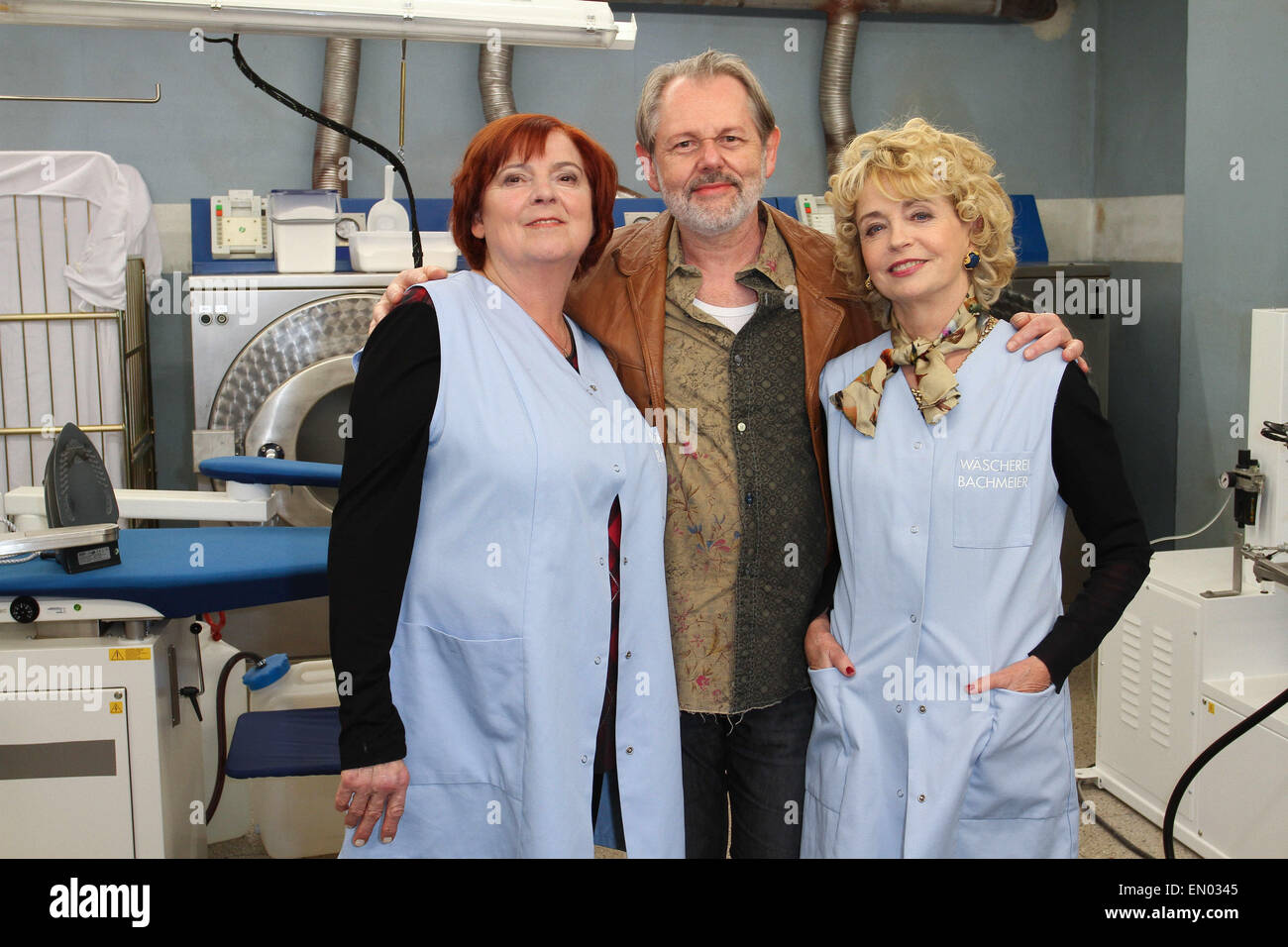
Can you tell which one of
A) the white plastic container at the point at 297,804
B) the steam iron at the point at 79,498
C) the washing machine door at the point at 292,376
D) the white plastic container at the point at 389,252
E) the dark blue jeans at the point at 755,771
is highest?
the white plastic container at the point at 389,252

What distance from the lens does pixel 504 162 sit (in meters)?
1.75

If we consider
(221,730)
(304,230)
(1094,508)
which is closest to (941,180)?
(1094,508)

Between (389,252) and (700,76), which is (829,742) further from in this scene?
(389,252)

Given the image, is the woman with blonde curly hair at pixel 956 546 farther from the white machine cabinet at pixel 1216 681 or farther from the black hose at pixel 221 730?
the black hose at pixel 221 730

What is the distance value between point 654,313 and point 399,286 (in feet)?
1.42

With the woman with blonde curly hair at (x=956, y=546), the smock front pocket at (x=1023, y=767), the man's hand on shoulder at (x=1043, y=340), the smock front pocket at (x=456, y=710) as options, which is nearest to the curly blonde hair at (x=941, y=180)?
the woman with blonde curly hair at (x=956, y=546)

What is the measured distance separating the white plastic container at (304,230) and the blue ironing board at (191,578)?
203 cm

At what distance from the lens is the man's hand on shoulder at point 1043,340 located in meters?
1.70

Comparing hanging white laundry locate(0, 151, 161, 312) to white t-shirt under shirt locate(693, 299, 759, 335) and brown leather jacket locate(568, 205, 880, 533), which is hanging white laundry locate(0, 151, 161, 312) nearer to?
brown leather jacket locate(568, 205, 880, 533)

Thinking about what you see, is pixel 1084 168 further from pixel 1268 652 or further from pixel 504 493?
pixel 504 493

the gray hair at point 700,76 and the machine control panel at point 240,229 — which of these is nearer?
the gray hair at point 700,76

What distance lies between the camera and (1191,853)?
302 cm

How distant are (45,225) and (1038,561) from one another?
3685 mm
